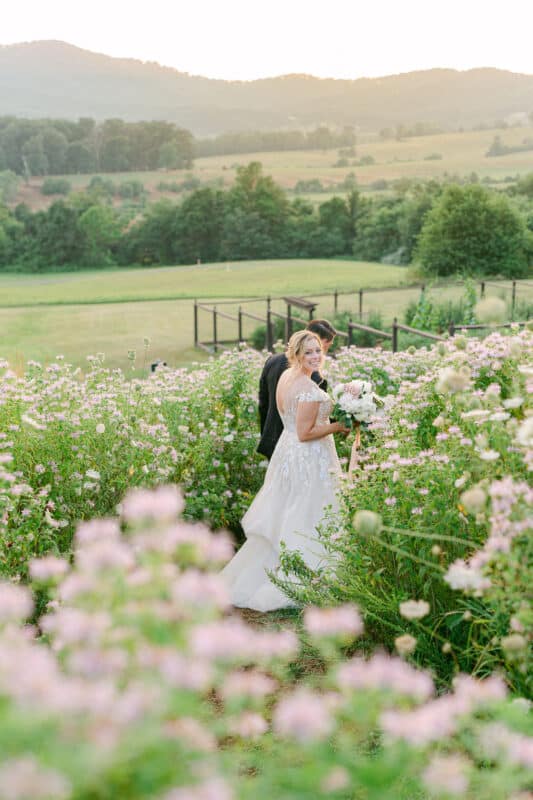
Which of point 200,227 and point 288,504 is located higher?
point 200,227

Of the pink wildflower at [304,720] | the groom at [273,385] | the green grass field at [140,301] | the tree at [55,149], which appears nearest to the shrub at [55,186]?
the tree at [55,149]

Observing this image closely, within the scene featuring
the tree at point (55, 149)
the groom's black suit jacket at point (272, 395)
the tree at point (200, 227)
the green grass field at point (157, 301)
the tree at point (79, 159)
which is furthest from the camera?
the tree at point (79, 159)

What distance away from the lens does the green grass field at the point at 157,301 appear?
25.0 meters

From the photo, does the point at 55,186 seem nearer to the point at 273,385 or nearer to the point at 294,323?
the point at 294,323

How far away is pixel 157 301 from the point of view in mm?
37094

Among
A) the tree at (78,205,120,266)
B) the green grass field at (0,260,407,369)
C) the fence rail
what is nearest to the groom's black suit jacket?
the fence rail

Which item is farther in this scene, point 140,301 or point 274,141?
point 274,141

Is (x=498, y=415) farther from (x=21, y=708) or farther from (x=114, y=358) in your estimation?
(x=114, y=358)

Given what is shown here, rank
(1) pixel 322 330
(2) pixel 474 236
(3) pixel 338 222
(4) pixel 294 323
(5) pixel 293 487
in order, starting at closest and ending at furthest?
(5) pixel 293 487 < (1) pixel 322 330 < (4) pixel 294 323 < (2) pixel 474 236 < (3) pixel 338 222

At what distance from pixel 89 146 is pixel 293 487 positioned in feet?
224

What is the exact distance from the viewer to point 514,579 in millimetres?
2193

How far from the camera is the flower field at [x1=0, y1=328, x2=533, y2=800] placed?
104cm

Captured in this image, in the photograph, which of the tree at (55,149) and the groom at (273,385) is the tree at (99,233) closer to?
the tree at (55,149)

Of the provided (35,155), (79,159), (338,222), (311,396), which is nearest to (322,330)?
(311,396)
